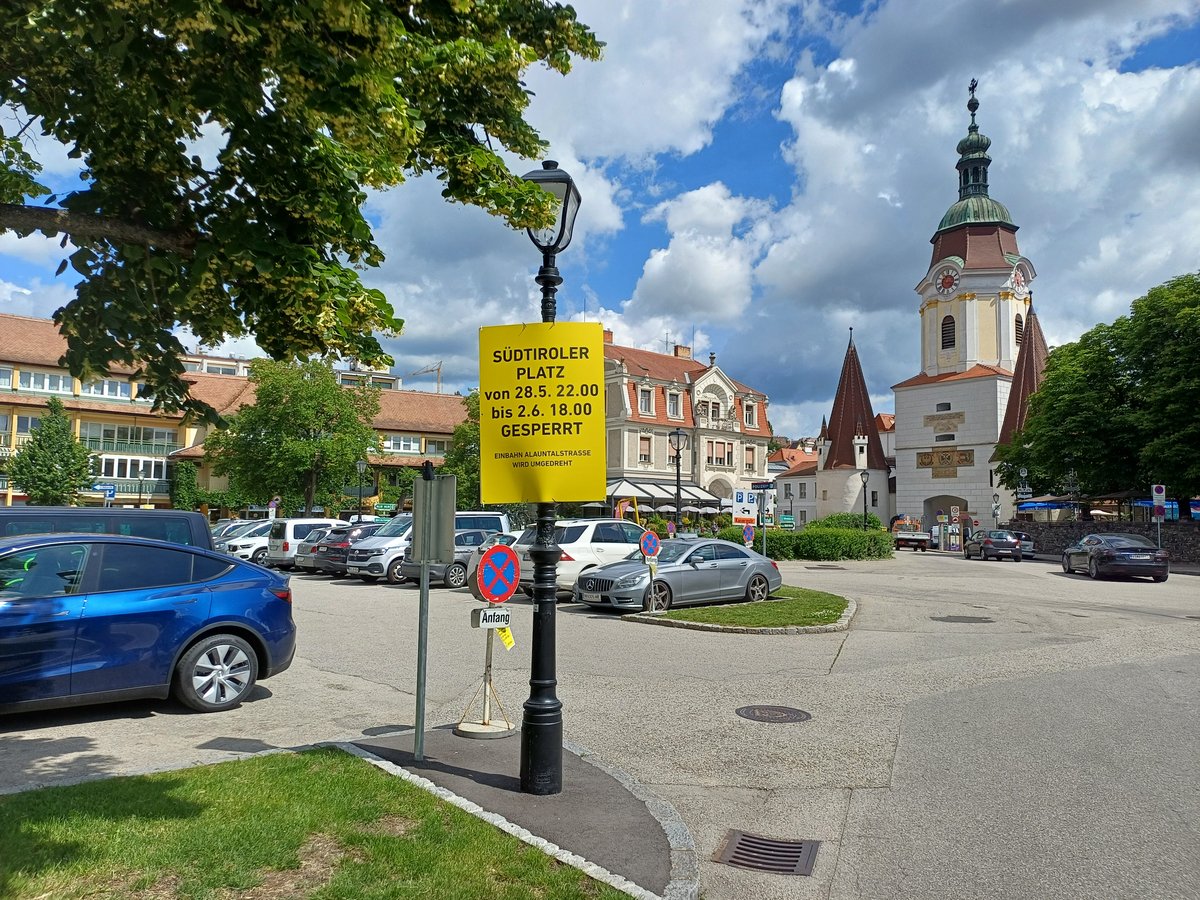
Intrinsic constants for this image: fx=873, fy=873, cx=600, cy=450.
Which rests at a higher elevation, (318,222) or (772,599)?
(318,222)

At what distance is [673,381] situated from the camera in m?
68.1

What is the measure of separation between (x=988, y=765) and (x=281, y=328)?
582cm

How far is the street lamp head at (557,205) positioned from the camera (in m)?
5.99

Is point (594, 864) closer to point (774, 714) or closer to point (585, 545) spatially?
point (774, 714)

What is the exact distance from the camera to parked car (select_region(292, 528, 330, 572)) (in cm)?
2720

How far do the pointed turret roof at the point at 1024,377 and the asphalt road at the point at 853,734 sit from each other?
2391 inches

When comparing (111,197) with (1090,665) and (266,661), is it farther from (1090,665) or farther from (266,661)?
(1090,665)

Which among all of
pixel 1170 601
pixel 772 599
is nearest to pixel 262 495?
pixel 772 599

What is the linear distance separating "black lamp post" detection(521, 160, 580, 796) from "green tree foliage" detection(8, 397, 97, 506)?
2193 inches

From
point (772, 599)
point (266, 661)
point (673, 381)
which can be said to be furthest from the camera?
point (673, 381)

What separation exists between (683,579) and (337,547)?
1309 centimetres

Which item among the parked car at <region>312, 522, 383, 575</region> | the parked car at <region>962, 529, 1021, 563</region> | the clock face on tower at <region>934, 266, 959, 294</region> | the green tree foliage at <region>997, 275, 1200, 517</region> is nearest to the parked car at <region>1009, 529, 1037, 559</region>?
the parked car at <region>962, 529, 1021, 563</region>

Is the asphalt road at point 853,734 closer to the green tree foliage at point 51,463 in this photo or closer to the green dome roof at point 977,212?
the green tree foliage at point 51,463

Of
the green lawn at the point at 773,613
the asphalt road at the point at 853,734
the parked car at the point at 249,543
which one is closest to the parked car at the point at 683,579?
the green lawn at the point at 773,613
